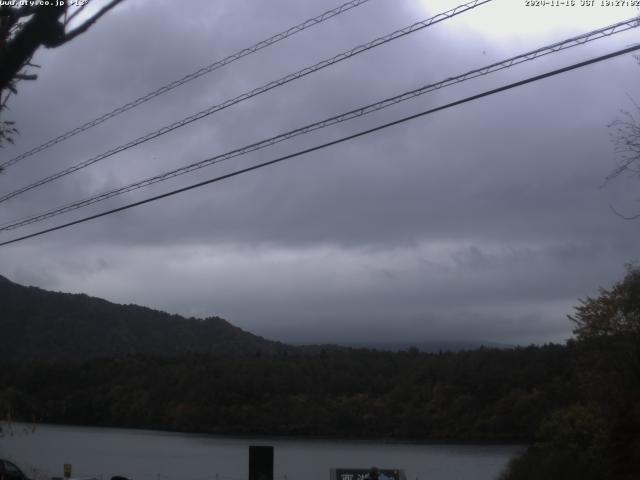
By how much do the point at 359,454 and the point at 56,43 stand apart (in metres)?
43.8

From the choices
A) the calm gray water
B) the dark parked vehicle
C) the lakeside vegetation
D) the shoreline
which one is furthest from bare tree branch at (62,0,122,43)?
the shoreline

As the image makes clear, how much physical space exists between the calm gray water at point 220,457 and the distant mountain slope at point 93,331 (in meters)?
26.8

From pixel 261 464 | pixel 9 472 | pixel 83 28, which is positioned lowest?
pixel 9 472

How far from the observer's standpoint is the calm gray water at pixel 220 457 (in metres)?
41.3

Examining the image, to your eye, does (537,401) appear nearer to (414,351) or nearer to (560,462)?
(560,462)

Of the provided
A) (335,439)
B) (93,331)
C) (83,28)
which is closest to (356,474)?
(83,28)

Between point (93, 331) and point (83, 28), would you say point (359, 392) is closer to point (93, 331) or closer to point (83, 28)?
point (93, 331)

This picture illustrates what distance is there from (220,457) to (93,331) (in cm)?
5774

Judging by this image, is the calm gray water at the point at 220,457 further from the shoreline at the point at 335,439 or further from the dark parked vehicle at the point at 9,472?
the dark parked vehicle at the point at 9,472

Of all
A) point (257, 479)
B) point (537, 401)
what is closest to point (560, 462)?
point (257, 479)

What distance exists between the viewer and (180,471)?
1695 inches

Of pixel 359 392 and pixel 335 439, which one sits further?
pixel 359 392

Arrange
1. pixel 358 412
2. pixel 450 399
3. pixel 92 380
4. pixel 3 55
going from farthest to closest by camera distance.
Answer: pixel 92 380
pixel 358 412
pixel 450 399
pixel 3 55

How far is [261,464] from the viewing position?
79.0 ft
